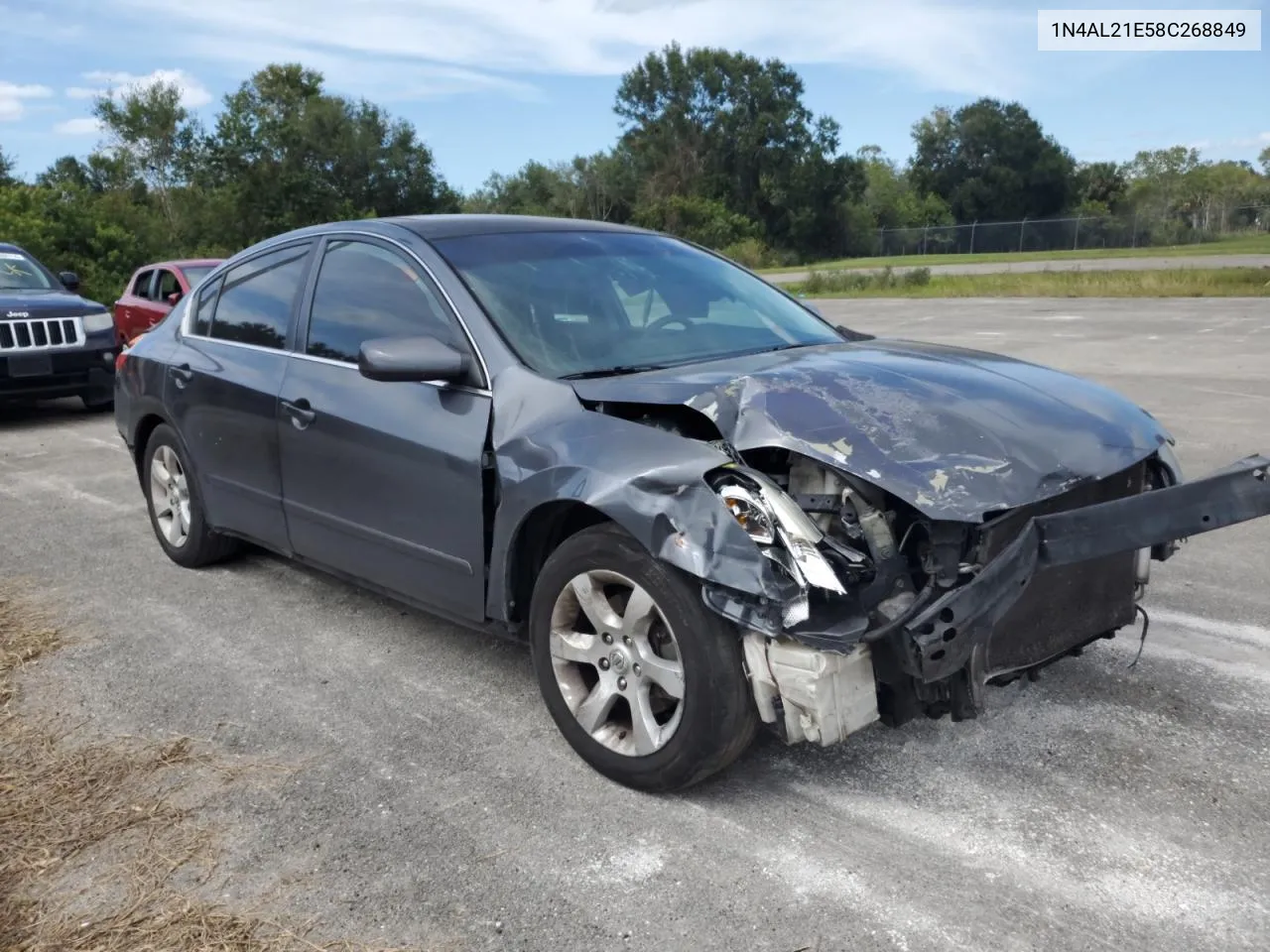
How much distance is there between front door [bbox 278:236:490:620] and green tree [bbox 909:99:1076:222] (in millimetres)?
78451

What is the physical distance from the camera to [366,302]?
425 centimetres

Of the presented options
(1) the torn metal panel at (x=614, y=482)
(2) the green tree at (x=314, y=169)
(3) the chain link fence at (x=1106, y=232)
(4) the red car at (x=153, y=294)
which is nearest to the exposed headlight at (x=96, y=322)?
(4) the red car at (x=153, y=294)

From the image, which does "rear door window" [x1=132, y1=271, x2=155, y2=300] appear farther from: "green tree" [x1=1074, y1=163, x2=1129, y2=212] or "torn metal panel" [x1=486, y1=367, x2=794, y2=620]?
"green tree" [x1=1074, y1=163, x2=1129, y2=212]

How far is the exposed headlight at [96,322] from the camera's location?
10625 millimetres

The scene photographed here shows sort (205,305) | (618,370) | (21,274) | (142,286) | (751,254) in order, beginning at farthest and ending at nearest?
(751,254), (142,286), (21,274), (205,305), (618,370)

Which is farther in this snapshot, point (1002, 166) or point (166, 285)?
point (1002, 166)

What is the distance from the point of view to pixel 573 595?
10.9 ft

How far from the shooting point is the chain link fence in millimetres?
56781

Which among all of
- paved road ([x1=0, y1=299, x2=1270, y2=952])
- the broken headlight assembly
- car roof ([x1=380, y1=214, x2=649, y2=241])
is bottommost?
paved road ([x1=0, y1=299, x2=1270, y2=952])

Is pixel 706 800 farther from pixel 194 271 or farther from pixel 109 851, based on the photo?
pixel 194 271

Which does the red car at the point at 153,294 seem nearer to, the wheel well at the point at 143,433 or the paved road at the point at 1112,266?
the wheel well at the point at 143,433

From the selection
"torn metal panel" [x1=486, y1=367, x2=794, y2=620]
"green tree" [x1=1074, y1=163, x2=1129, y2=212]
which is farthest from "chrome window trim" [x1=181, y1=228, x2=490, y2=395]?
"green tree" [x1=1074, y1=163, x2=1129, y2=212]

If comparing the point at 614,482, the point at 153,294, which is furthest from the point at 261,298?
the point at 153,294

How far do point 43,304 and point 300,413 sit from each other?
Result: 7448mm
